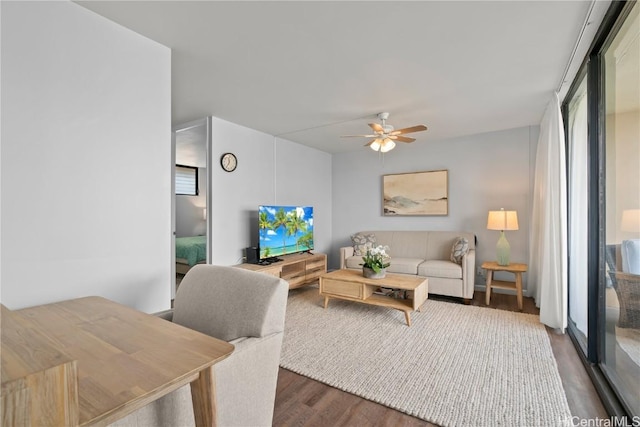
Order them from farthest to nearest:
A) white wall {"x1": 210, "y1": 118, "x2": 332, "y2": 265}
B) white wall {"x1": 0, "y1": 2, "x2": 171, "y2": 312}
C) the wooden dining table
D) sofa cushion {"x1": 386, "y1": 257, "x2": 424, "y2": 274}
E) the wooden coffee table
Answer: sofa cushion {"x1": 386, "y1": 257, "x2": 424, "y2": 274} < white wall {"x1": 210, "y1": 118, "x2": 332, "y2": 265} < the wooden coffee table < white wall {"x1": 0, "y1": 2, "x2": 171, "y2": 312} < the wooden dining table

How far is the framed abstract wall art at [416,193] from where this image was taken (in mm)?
4875

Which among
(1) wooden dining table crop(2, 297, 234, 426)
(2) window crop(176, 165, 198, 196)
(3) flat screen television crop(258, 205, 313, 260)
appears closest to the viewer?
(1) wooden dining table crop(2, 297, 234, 426)

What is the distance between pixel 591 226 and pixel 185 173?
22.0 feet

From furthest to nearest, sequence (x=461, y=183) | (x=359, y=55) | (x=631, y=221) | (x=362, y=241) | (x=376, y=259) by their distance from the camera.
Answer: (x=362, y=241) < (x=461, y=183) < (x=376, y=259) < (x=359, y=55) < (x=631, y=221)

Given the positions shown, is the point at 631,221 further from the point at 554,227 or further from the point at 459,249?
the point at 459,249

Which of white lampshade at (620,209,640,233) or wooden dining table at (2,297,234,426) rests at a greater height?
white lampshade at (620,209,640,233)

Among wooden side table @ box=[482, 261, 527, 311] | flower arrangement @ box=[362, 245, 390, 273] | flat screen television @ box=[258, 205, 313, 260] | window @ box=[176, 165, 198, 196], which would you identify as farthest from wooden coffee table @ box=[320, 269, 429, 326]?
window @ box=[176, 165, 198, 196]

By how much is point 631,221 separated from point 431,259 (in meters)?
3.11

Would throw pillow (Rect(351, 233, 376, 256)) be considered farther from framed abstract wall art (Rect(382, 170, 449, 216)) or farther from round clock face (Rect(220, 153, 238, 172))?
round clock face (Rect(220, 153, 238, 172))

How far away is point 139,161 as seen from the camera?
1894 millimetres

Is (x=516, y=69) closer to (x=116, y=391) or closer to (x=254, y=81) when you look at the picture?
(x=254, y=81)

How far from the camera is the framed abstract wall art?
16.0 feet

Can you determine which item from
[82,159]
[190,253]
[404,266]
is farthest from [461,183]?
[82,159]

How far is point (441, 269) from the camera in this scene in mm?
3967
